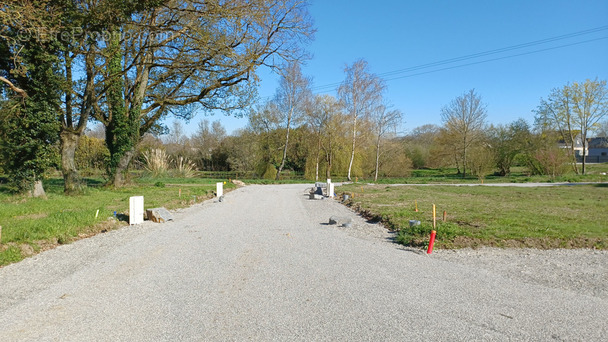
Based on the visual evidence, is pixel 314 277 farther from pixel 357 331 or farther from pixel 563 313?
pixel 563 313

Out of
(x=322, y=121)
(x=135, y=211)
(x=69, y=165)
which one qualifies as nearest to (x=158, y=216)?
(x=135, y=211)

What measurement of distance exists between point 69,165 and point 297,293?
53.9 feet

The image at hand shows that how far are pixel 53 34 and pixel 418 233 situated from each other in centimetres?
1451

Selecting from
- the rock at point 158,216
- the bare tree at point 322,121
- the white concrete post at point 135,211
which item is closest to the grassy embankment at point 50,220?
the white concrete post at point 135,211

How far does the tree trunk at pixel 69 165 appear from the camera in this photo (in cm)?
1766

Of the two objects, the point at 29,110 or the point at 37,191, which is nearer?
the point at 29,110

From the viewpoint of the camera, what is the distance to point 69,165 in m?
18.1

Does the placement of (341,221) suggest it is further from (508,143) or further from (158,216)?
(508,143)

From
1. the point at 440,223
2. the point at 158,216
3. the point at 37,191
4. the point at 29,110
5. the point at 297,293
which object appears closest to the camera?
the point at 297,293

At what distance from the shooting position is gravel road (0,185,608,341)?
4.20 m

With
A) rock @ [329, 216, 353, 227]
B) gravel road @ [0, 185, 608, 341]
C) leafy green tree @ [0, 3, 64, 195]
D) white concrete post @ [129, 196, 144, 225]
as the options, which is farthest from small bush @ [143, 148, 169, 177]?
gravel road @ [0, 185, 608, 341]

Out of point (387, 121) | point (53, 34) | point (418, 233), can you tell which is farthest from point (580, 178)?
point (53, 34)

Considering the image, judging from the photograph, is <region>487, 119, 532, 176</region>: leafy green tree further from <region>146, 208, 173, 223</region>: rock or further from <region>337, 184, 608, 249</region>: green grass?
<region>146, 208, 173, 223</region>: rock

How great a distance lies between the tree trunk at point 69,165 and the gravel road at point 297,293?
989 cm
